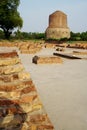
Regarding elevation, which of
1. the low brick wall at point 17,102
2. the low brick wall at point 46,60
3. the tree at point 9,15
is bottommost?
Result: the low brick wall at point 46,60

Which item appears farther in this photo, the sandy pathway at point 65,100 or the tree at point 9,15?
the tree at point 9,15

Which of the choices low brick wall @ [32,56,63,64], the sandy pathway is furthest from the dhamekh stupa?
the sandy pathway

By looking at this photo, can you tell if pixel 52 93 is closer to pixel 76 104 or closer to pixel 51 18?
pixel 76 104

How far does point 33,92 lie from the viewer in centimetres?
253

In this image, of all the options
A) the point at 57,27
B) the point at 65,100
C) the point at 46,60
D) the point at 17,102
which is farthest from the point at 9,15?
the point at 17,102

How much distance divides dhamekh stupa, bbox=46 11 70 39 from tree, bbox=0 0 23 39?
43.4 ft

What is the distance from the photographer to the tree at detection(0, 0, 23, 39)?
3372 cm

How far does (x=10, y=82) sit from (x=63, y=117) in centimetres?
105

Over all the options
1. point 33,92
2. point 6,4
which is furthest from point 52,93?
point 6,4

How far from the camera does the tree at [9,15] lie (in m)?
33.7

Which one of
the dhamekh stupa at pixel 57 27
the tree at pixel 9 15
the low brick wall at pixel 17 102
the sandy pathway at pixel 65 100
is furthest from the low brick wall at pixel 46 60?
the dhamekh stupa at pixel 57 27

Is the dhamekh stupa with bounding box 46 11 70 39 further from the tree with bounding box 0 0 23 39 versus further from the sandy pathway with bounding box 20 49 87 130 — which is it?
the sandy pathway with bounding box 20 49 87 130

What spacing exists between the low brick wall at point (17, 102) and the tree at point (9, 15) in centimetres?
3104

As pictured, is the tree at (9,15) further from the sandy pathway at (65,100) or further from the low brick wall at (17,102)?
the low brick wall at (17,102)
